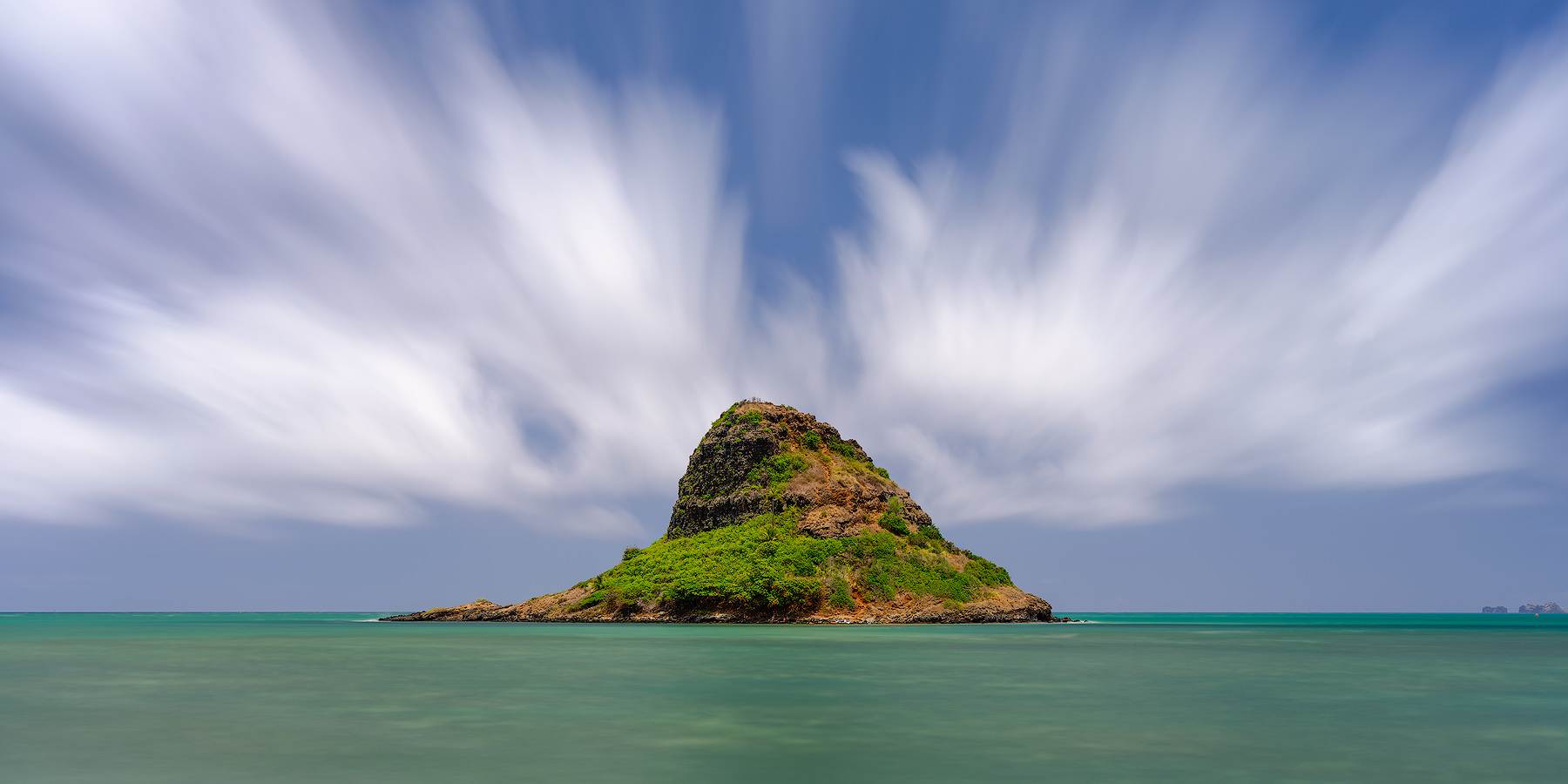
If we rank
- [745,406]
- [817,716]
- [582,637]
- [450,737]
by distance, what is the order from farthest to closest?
[745,406], [582,637], [817,716], [450,737]

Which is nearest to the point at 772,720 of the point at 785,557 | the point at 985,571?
the point at 785,557

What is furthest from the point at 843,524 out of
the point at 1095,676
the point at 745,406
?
the point at 1095,676

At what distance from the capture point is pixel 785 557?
4407 inches

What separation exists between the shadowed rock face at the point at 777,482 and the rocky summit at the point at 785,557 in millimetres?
231

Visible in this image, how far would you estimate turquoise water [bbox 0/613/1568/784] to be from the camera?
51.6 feet

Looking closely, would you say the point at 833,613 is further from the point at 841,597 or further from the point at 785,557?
the point at 785,557

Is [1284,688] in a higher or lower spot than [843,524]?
lower

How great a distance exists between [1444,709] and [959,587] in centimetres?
9089

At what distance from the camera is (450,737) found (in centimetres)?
1870

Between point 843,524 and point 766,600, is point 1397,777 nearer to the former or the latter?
point 766,600

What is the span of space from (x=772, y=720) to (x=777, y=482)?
110 m

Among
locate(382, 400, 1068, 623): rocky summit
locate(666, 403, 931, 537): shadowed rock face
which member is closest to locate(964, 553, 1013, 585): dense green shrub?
locate(382, 400, 1068, 623): rocky summit

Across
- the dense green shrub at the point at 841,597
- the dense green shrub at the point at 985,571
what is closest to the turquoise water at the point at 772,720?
the dense green shrub at the point at 841,597

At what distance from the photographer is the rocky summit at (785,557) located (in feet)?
356
